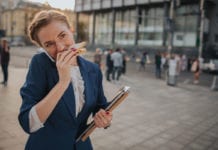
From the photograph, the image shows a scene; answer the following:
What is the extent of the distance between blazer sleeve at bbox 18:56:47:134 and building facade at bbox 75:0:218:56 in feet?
79.8

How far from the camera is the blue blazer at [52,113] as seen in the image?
1512 millimetres

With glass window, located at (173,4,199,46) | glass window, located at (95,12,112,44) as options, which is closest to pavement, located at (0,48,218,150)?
glass window, located at (173,4,199,46)

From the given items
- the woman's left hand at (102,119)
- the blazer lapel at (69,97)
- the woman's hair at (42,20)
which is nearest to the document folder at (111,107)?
the woman's left hand at (102,119)

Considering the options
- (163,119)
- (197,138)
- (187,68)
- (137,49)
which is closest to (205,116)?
(163,119)

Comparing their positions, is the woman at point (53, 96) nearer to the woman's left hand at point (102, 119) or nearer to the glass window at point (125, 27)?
the woman's left hand at point (102, 119)

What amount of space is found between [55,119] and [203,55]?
110ft

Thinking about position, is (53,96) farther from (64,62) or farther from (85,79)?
(85,79)

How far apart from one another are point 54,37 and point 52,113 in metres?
0.45

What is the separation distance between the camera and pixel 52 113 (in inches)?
61.9

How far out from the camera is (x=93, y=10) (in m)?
52.1

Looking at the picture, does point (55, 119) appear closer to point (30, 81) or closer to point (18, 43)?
point (30, 81)

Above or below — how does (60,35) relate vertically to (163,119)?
above

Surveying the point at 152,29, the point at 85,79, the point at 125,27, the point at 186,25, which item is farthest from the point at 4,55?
the point at 125,27

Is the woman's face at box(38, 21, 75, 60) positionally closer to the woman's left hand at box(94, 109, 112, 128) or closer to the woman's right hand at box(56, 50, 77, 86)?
the woman's right hand at box(56, 50, 77, 86)
